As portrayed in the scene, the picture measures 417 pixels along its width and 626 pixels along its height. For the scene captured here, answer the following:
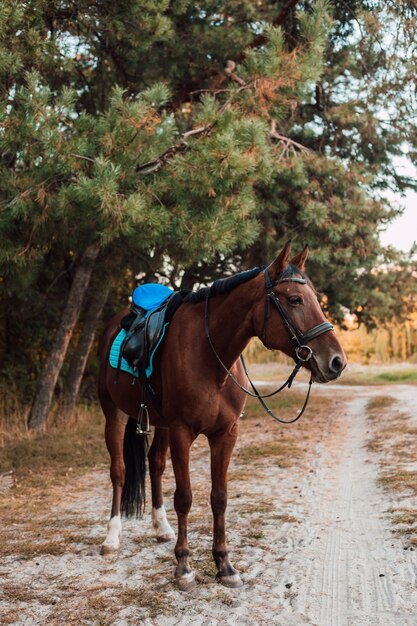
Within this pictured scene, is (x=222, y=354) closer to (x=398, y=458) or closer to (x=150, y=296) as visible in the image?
(x=150, y=296)

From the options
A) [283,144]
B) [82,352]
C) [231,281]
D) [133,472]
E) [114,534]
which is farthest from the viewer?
[82,352]

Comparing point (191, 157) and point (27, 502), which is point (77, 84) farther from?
point (27, 502)

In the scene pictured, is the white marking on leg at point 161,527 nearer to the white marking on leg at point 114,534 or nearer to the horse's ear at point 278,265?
the white marking on leg at point 114,534

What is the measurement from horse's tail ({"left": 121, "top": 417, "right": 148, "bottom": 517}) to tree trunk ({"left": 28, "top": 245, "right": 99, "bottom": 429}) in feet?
15.6

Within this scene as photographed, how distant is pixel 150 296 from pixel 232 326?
4.20ft

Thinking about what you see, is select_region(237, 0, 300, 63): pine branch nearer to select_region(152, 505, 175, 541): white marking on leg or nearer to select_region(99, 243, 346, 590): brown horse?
select_region(99, 243, 346, 590): brown horse

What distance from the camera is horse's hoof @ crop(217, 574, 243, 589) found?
3555 millimetres

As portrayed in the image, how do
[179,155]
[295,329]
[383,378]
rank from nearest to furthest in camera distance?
[295,329]
[179,155]
[383,378]

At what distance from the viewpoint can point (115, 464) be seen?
4695 mm

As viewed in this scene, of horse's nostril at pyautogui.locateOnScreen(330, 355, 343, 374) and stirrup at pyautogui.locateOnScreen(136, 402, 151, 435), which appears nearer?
horse's nostril at pyautogui.locateOnScreen(330, 355, 343, 374)

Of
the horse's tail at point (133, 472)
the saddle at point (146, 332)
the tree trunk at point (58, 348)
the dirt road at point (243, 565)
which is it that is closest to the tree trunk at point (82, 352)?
the tree trunk at point (58, 348)

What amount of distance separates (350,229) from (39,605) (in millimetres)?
9030

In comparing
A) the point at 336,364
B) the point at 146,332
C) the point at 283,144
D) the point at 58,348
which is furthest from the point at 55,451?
the point at 283,144

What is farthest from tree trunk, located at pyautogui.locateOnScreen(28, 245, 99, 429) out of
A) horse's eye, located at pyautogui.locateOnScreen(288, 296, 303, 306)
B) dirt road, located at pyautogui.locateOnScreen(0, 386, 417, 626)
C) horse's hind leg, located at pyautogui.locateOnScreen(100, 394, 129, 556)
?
horse's eye, located at pyautogui.locateOnScreen(288, 296, 303, 306)
